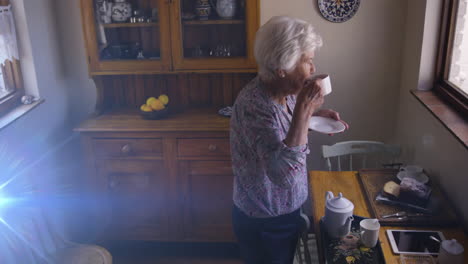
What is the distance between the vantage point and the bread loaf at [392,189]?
5.83 ft

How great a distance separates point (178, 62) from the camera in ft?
8.21

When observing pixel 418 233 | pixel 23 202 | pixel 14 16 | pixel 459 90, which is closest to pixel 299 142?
pixel 418 233

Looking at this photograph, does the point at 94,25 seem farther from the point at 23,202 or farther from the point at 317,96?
the point at 317,96

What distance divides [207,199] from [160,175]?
1.00 feet

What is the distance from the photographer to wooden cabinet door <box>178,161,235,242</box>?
2506 mm

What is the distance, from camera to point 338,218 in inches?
60.8

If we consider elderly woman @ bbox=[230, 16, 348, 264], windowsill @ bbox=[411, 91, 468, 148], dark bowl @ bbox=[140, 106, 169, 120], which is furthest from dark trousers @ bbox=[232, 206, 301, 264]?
dark bowl @ bbox=[140, 106, 169, 120]

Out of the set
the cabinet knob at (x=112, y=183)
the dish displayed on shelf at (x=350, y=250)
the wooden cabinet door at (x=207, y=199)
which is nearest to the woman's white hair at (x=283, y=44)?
the dish displayed on shelf at (x=350, y=250)

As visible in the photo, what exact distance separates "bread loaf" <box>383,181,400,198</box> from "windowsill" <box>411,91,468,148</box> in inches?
12.1

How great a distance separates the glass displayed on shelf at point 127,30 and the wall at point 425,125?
1.40 meters

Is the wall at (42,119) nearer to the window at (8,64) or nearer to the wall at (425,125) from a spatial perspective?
the window at (8,64)

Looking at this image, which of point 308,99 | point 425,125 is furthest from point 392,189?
point 308,99

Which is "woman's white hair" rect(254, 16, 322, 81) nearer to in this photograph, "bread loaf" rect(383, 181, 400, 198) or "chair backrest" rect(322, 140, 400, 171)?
"bread loaf" rect(383, 181, 400, 198)

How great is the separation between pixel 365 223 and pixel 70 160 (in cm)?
189
